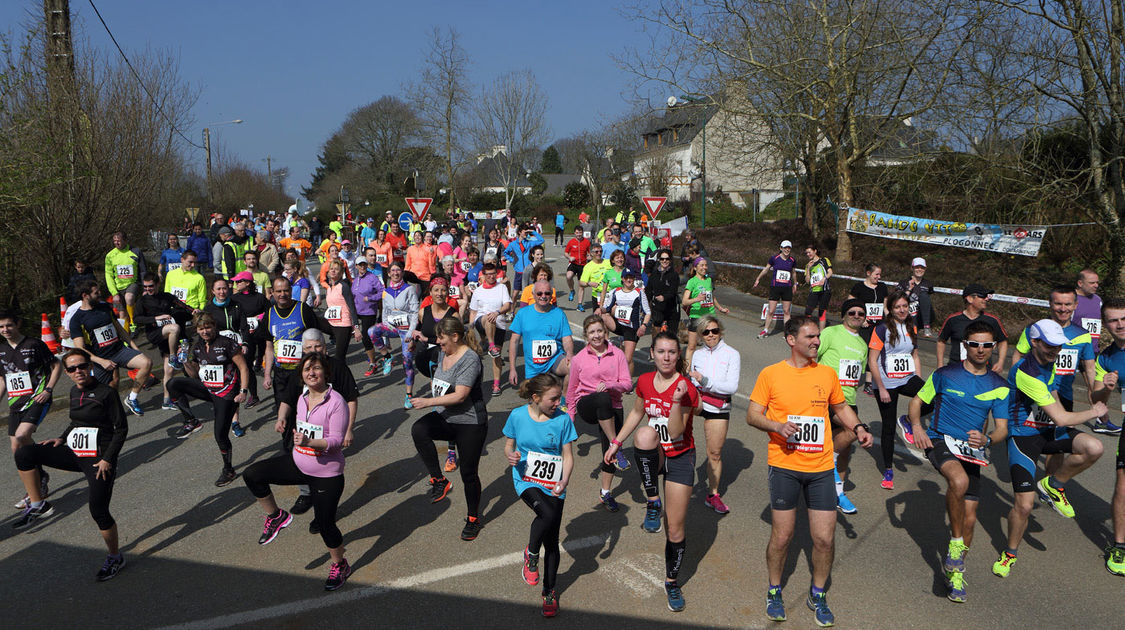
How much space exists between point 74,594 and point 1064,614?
21.3 feet

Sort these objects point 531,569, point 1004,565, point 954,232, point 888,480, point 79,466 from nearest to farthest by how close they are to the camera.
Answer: point 531,569, point 1004,565, point 79,466, point 888,480, point 954,232

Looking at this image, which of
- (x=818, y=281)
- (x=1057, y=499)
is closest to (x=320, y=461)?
(x=1057, y=499)

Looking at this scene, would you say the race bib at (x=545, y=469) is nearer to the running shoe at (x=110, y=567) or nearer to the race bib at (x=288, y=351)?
the running shoe at (x=110, y=567)

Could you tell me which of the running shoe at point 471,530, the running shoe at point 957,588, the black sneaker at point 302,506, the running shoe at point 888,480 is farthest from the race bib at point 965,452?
the black sneaker at point 302,506

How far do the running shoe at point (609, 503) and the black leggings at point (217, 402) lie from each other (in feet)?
12.0

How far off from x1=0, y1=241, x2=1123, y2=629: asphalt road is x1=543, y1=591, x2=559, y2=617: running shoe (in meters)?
0.06

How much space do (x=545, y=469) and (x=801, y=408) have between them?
1658mm

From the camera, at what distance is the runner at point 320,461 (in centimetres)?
493

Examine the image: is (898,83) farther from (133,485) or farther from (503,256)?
(133,485)

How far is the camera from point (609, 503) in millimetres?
6164

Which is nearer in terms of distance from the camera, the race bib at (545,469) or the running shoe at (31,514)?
the race bib at (545,469)

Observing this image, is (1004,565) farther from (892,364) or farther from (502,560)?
(502,560)

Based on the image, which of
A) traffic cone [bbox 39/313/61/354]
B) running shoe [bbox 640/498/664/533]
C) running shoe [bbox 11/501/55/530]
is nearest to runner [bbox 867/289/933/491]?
running shoe [bbox 640/498/664/533]

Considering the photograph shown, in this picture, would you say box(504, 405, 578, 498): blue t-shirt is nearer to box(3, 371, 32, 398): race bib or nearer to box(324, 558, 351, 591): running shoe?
box(324, 558, 351, 591): running shoe
